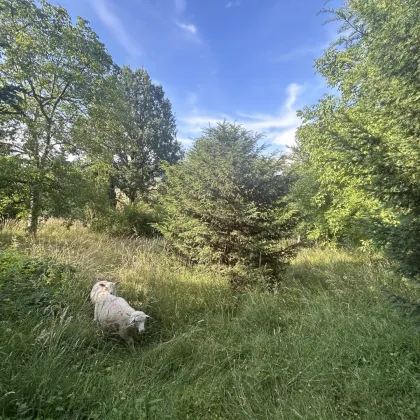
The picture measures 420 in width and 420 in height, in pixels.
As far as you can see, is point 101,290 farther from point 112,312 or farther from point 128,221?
point 128,221

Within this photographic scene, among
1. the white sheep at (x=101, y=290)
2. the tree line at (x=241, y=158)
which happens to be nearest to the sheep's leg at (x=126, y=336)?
the white sheep at (x=101, y=290)

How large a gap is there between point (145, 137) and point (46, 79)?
10.5 m

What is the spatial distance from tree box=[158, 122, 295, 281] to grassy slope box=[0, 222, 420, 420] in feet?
2.77

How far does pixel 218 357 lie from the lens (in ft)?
8.36

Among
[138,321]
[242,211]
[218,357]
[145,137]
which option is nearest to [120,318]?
[138,321]

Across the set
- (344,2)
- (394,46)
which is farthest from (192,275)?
(344,2)

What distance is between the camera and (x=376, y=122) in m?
5.01

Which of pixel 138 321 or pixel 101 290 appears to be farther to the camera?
pixel 101 290

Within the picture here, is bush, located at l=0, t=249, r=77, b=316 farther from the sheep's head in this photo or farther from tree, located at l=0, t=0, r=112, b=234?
tree, located at l=0, t=0, r=112, b=234

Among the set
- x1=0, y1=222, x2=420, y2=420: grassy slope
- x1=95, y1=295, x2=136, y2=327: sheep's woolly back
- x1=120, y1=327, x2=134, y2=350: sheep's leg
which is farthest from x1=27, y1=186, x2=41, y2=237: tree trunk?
x1=120, y1=327, x2=134, y2=350: sheep's leg

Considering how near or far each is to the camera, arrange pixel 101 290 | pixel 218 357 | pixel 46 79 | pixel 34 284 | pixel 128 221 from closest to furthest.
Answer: pixel 218 357
pixel 34 284
pixel 101 290
pixel 46 79
pixel 128 221

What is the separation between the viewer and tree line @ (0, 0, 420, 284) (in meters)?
2.12

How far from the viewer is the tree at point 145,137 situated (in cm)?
1806

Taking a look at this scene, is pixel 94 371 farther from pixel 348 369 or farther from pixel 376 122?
pixel 376 122
